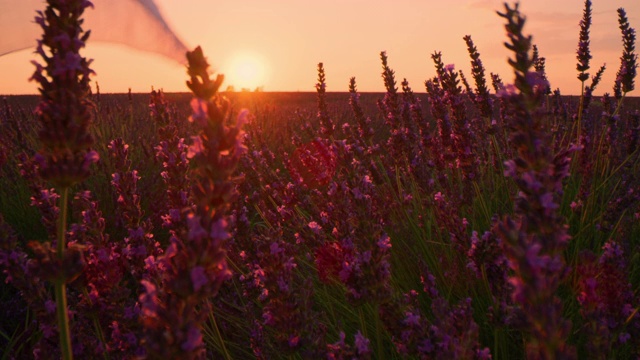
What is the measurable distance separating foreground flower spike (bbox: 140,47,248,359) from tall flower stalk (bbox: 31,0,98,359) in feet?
1.04

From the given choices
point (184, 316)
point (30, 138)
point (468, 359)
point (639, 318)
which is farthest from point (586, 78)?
point (30, 138)

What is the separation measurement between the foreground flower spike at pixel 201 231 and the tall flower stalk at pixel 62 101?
0.32 m

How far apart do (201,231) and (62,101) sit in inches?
20.1

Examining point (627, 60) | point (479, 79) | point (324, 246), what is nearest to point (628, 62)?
point (627, 60)

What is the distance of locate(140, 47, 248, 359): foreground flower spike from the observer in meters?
0.81

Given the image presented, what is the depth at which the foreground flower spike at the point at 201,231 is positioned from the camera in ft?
2.66

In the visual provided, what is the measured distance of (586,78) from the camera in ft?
12.9

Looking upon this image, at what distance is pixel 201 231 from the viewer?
792mm

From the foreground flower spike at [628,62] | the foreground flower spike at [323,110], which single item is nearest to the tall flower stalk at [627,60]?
the foreground flower spike at [628,62]

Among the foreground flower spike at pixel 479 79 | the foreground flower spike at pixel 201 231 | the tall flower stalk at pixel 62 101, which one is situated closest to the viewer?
the foreground flower spike at pixel 201 231

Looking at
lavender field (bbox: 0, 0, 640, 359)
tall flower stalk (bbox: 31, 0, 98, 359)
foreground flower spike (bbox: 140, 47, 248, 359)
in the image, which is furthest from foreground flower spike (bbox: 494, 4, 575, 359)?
tall flower stalk (bbox: 31, 0, 98, 359)

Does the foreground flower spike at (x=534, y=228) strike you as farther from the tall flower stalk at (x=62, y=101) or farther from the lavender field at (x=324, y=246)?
the tall flower stalk at (x=62, y=101)

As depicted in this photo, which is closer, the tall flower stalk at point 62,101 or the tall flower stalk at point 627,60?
the tall flower stalk at point 62,101

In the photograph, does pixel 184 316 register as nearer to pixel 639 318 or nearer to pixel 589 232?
pixel 639 318
